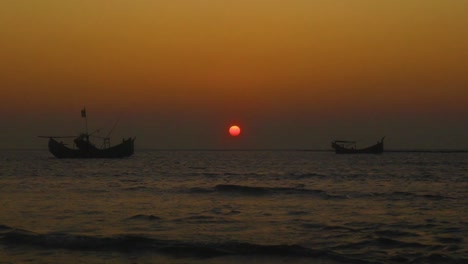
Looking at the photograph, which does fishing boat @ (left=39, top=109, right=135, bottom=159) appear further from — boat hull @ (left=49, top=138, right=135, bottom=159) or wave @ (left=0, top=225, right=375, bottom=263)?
wave @ (left=0, top=225, right=375, bottom=263)

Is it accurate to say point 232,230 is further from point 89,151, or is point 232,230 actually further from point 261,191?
point 89,151

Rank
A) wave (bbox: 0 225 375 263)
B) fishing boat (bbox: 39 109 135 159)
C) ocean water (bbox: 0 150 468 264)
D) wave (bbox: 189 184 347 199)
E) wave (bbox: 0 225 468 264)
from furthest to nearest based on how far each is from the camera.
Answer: fishing boat (bbox: 39 109 135 159) → wave (bbox: 189 184 347 199) → wave (bbox: 0 225 375 263) → ocean water (bbox: 0 150 468 264) → wave (bbox: 0 225 468 264)

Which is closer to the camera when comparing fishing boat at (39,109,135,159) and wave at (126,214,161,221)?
wave at (126,214,161,221)

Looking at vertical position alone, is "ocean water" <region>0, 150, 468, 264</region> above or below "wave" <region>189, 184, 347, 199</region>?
above

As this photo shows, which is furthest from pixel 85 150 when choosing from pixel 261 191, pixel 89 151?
pixel 261 191

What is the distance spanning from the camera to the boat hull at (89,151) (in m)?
110

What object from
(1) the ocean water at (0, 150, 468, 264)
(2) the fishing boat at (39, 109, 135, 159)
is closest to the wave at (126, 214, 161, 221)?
(1) the ocean water at (0, 150, 468, 264)

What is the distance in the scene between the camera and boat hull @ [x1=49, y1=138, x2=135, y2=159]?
4336 inches

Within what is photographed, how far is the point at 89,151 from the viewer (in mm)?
109625

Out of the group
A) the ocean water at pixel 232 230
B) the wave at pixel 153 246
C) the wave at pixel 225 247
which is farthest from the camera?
the wave at pixel 153 246

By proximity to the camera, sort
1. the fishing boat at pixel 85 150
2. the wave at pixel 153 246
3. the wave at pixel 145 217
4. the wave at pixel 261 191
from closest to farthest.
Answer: the wave at pixel 153 246, the wave at pixel 145 217, the wave at pixel 261 191, the fishing boat at pixel 85 150

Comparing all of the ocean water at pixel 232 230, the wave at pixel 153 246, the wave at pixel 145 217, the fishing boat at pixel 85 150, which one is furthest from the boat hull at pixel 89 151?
the wave at pixel 153 246

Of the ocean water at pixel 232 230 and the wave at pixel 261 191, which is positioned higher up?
the ocean water at pixel 232 230

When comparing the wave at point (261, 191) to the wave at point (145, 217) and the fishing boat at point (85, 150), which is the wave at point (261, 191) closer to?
the wave at point (145, 217)
